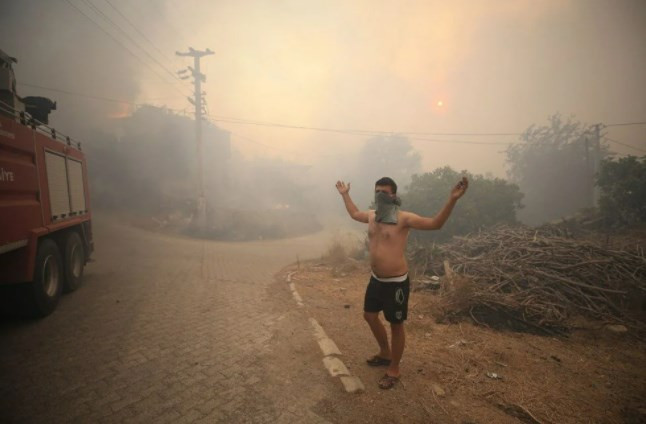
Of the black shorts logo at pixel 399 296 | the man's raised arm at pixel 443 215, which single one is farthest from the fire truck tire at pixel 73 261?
the man's raised arm at pixel 443 215

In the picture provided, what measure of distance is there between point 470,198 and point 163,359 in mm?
16776

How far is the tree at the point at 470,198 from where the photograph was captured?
1619cm

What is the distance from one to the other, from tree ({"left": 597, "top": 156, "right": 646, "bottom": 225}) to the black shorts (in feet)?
→ 57.5

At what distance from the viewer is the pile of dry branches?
534cm

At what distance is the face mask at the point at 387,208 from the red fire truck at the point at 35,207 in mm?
4432

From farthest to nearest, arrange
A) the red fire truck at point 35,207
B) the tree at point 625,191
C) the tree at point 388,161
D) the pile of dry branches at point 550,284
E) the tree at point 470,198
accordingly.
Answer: the tree at point 388,161 → the tree at point 470,198 → the tree at point 625,191 → the pile of dry branches at point 550,284 → the red fire truck at point 35,207

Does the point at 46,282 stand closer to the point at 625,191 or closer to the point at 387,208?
the point at 387,208

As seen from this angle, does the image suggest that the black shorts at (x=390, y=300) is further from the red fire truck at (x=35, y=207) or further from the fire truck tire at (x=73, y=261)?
the fire truck tire at (x=73, y=261)

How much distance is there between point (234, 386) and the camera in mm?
3258

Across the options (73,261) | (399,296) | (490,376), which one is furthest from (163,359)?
(73,261)

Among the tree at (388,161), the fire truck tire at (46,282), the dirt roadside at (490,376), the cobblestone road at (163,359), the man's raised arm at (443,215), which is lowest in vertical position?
the dirt roadside at (490,376)

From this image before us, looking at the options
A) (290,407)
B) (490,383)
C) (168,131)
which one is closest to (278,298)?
(290,407)

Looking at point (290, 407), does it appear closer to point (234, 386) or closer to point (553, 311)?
point (234, 386)

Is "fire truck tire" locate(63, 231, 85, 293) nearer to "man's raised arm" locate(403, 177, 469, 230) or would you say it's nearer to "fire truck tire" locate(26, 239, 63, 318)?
"fire truck tire" locate(26, 239, 63, 318)
